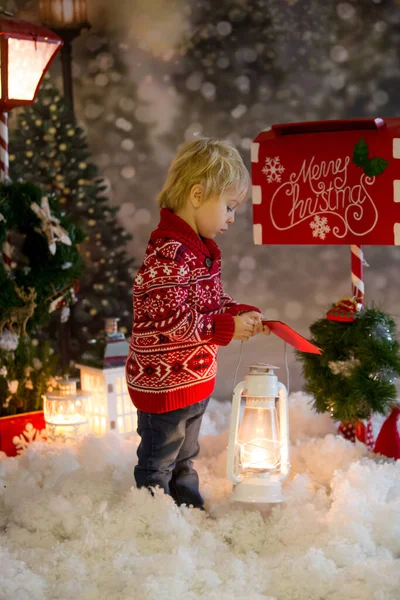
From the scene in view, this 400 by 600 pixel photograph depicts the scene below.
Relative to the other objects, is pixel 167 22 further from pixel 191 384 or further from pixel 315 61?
pixel 191 384

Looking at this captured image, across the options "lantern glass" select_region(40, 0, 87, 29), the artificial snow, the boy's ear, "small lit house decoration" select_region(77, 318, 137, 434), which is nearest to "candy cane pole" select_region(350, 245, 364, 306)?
the artificial snow

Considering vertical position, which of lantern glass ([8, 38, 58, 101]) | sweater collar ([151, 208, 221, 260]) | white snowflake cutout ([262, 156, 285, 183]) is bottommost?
sweater collar ([151, 208, 221, 260])

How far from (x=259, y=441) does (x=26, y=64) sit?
1839mm

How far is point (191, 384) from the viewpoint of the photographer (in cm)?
245

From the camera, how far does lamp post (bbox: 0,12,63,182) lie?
304 cm

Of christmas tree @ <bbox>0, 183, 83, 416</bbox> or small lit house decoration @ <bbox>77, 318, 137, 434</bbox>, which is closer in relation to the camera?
christmas tree @ <bbox>0, 183, 83, 416</bbox>

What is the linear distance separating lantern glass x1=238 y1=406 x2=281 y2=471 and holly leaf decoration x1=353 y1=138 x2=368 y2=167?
1.05 m

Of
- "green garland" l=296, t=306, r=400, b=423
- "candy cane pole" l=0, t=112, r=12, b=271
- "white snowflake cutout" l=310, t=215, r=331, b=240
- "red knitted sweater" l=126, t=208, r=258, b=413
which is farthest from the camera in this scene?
"candy cane pole" l=0, t=112, r=12, b=271

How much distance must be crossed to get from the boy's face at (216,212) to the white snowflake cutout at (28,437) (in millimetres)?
1383

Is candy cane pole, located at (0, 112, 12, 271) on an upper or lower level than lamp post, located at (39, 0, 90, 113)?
lower

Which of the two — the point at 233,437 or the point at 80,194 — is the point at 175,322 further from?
the point at 80,194

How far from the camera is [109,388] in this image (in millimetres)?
3426

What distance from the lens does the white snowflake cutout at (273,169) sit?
9.91 ft

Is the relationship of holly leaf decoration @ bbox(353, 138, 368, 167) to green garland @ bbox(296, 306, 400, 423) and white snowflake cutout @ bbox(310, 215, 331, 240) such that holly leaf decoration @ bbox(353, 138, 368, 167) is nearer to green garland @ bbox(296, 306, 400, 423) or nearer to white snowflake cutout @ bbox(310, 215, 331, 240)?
white snowflake cutout @ bbox(310, 215, 331, 240)
